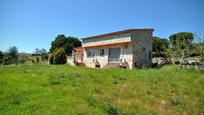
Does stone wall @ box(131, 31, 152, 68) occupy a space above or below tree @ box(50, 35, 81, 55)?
below

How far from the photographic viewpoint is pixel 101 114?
5.28 metres

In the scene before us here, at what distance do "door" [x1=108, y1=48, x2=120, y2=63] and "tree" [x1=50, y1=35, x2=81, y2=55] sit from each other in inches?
1251

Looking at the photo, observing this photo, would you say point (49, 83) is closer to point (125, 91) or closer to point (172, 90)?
point (125, 91)

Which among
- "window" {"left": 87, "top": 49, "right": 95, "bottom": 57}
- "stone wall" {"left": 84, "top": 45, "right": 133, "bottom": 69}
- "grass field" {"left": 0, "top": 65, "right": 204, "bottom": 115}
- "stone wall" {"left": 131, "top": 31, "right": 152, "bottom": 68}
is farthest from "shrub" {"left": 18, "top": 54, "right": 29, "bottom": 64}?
"grass field" {"left": 0, "top": 65, "right": 204, "bottom": 115}

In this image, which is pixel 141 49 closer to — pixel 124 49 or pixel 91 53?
pixel 124 49

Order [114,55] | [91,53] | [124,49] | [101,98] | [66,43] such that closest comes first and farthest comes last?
1. [101,98]
2. [124,49]
3. [114,55]
4. [91,53]
5. [66,43]

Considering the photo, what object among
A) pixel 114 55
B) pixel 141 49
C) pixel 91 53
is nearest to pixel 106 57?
pixel 114 55

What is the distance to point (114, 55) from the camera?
22062 millimetres

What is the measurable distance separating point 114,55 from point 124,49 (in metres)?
1.90

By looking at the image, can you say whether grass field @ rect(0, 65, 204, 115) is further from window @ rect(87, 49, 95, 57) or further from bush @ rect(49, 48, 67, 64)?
bush @ rect(49, 48, 67, 64)

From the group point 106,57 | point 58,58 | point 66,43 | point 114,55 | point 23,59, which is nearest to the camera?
point 114,55

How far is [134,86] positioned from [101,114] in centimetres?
382

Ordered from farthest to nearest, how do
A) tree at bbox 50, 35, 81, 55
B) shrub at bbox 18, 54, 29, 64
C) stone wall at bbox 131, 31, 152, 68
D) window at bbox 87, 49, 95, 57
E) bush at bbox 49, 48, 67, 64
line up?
tree at bbox 50, 35, 81, 55 < shrub at bbox 18, 54, 29, 64 < bush at bbox 49, 48, 67, 64 < window at bbox 87, 49, 95, 57 < stone wall at bbox 131, 31, 152, 68

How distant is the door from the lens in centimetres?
2157
